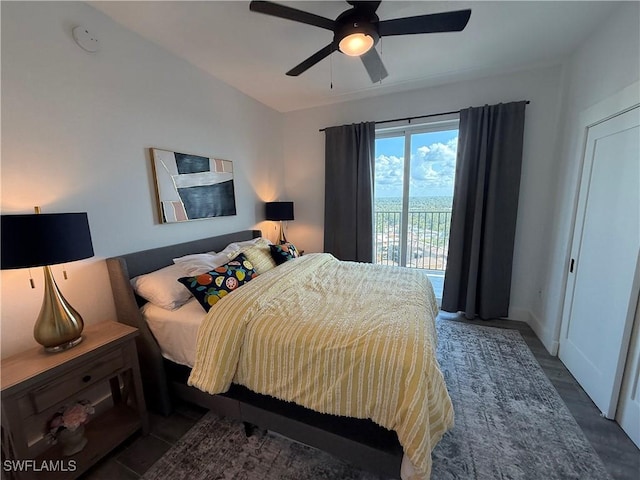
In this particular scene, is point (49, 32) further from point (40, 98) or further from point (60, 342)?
point (60, 342)

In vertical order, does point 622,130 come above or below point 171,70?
below

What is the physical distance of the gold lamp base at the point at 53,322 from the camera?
1.37 metres

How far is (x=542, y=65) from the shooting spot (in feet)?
8.64

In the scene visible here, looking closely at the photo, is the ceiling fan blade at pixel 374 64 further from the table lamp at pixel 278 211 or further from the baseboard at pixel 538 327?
the baseboard at pixel 538 327

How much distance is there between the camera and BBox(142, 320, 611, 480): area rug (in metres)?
1.43

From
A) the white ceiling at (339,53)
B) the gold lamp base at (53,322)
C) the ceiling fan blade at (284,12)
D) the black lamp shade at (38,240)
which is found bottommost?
the gold lamp base at (53,322)

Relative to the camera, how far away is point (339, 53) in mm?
2361

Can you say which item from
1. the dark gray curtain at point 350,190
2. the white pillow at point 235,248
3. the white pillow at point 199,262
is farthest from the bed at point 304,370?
the dark gray curtain at point 350,190

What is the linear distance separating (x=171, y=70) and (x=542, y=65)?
11.9 ft

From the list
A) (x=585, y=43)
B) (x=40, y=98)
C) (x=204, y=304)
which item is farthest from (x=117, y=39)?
(x=585, y=43)

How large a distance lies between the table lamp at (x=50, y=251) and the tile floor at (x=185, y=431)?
755 millimetres

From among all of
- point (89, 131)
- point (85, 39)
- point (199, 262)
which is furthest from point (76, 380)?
point (85, 39)

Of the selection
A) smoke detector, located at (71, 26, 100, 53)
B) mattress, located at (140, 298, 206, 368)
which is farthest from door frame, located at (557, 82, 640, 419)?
smoke detector, located at (71, 26, 100, 53)

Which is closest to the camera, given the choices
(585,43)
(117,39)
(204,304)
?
(204,304)
